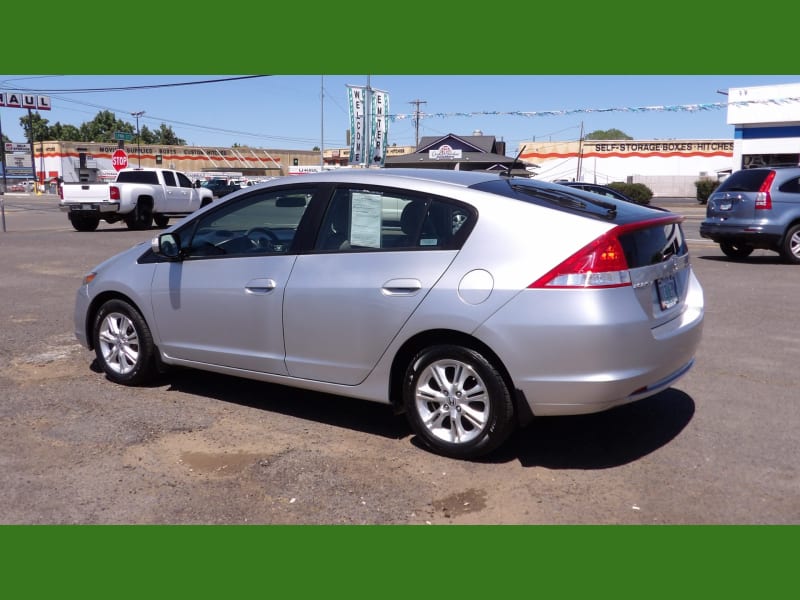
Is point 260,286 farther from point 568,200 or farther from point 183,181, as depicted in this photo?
point 183,181

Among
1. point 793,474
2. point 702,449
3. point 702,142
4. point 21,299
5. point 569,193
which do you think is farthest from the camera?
point 702,142

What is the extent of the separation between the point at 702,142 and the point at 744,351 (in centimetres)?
5982

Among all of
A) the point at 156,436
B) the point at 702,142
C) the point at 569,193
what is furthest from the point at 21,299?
the point at 702,142

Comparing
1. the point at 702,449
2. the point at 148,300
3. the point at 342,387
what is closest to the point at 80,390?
the point at 148,300

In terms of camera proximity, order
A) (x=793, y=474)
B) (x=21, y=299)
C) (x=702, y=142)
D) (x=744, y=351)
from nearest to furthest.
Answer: (x=793, y=474), (x=744, y=351), (x=21, y=299), (x=702, y=142)

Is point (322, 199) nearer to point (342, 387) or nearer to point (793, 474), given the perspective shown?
point (342, 387)

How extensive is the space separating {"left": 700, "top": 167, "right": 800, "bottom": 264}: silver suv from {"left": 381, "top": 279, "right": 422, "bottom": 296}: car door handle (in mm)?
11156

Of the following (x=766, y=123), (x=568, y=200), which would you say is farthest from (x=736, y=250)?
(x=766, y=123)

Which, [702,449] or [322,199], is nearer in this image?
[702,449]

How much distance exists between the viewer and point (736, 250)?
15602mm

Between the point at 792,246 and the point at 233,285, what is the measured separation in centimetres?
1196

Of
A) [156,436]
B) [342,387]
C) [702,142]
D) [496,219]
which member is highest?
[702,142]

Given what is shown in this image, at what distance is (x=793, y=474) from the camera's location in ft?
14.4

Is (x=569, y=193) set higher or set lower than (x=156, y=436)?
higher
